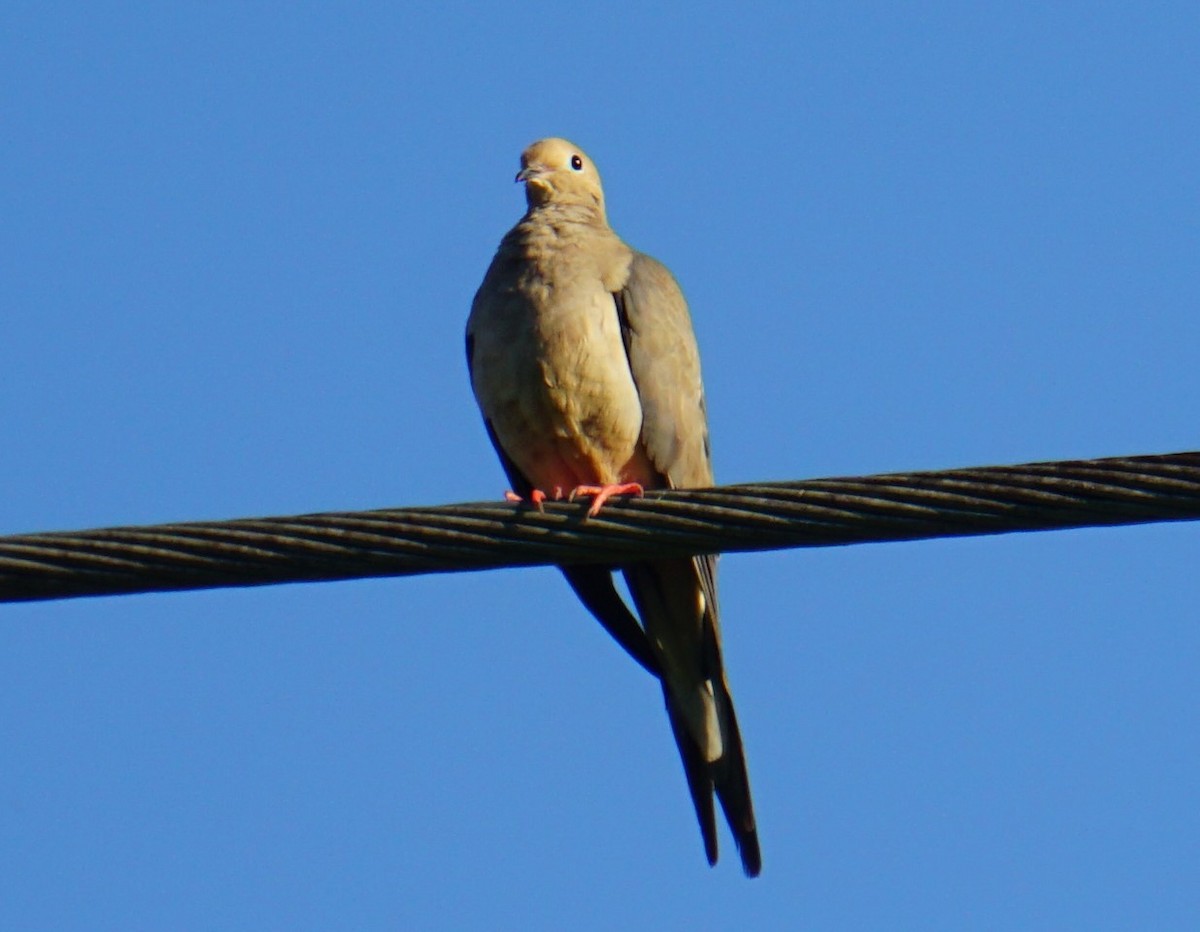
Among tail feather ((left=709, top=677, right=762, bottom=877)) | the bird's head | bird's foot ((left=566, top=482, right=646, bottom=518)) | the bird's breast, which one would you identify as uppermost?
the bird's head

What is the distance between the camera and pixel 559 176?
6828mm

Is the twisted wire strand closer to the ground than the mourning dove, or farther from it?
closer to the ground

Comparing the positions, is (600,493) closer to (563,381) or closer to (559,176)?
(563,381)

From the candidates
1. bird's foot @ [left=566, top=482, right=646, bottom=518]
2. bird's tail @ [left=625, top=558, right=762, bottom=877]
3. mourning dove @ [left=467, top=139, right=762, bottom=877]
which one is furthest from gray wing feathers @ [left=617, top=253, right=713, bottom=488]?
bird's foot @ [left=566, top=482, right=646, bottom=518]

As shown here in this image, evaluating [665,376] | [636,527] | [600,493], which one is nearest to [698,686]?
[665,376]

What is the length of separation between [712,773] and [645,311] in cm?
150

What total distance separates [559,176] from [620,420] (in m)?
1.47

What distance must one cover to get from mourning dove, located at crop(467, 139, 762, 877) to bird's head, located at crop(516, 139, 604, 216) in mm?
721

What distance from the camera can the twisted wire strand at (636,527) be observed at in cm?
346

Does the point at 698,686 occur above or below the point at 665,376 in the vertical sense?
below

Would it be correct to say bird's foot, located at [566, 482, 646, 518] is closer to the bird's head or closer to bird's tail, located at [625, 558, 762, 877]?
bird's tail, located at [625, 558, 762, 877]

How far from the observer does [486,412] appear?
19.5ft

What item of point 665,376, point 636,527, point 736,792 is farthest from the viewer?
point 665,376

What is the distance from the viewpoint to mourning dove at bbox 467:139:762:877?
224 inches
